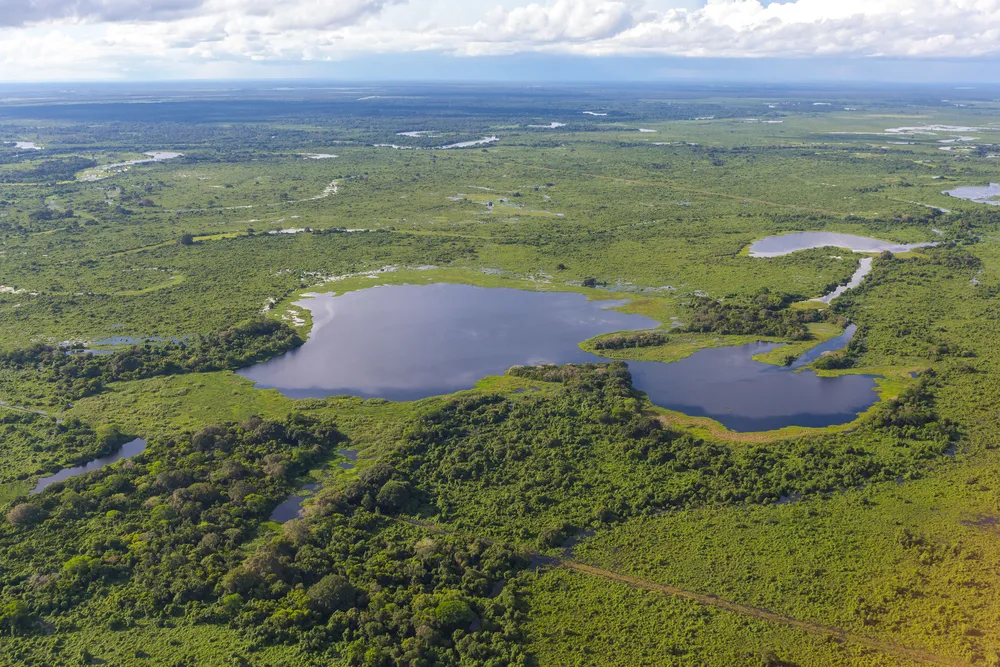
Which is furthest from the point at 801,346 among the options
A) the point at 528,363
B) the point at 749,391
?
the point at 528,363

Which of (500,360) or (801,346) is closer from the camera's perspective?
(500,360)

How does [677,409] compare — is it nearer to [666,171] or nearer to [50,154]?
[666,171]

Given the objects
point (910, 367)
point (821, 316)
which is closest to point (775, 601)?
point (910, 367)

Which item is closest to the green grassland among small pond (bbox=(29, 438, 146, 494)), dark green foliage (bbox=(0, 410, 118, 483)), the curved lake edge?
dark green foliage (bbox=(0, 410, 118, 483))

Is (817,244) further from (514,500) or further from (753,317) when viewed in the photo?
(514,500)

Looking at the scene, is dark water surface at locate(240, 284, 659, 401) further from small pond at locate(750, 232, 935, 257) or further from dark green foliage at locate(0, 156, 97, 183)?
dark green foliage at locate(0, 156, 97, 183)

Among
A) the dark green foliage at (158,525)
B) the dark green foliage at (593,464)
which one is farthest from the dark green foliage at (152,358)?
the dark green foliage at (593,464)
